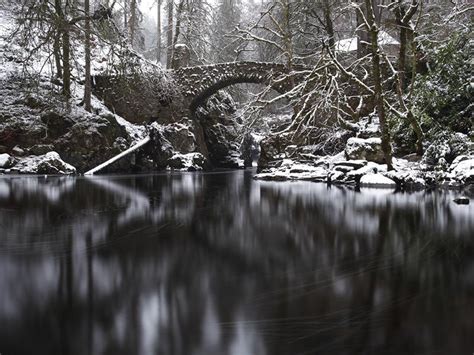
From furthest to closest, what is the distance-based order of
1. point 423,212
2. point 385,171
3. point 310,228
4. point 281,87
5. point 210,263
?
point 281,87 → point 385,171 → point 423,212 → point 310,228 → point 210,263

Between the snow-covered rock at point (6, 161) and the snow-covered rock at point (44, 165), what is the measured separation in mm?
217

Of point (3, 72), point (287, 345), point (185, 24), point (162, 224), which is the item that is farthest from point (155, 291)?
point (185, 24)

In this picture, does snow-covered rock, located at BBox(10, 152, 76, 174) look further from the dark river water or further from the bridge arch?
the dark river water

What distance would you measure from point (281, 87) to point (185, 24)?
30.3ft

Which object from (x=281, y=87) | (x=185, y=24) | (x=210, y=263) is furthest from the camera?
(x=185, y=24)

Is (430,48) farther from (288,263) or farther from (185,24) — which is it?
(185,24)

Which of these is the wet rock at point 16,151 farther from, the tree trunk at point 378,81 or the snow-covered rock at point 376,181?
the tree trunk at point 378,81

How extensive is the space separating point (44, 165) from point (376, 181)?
12.4 metres

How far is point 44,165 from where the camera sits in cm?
1570

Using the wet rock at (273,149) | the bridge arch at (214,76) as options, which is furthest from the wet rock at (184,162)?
the wet rock at (273,149)

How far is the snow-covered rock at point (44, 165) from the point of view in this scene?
51.3 ft

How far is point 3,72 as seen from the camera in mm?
18547

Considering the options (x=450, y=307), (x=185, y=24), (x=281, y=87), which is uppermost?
(x=185, y=24)

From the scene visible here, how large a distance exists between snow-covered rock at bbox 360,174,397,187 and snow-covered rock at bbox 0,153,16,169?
1336cm
